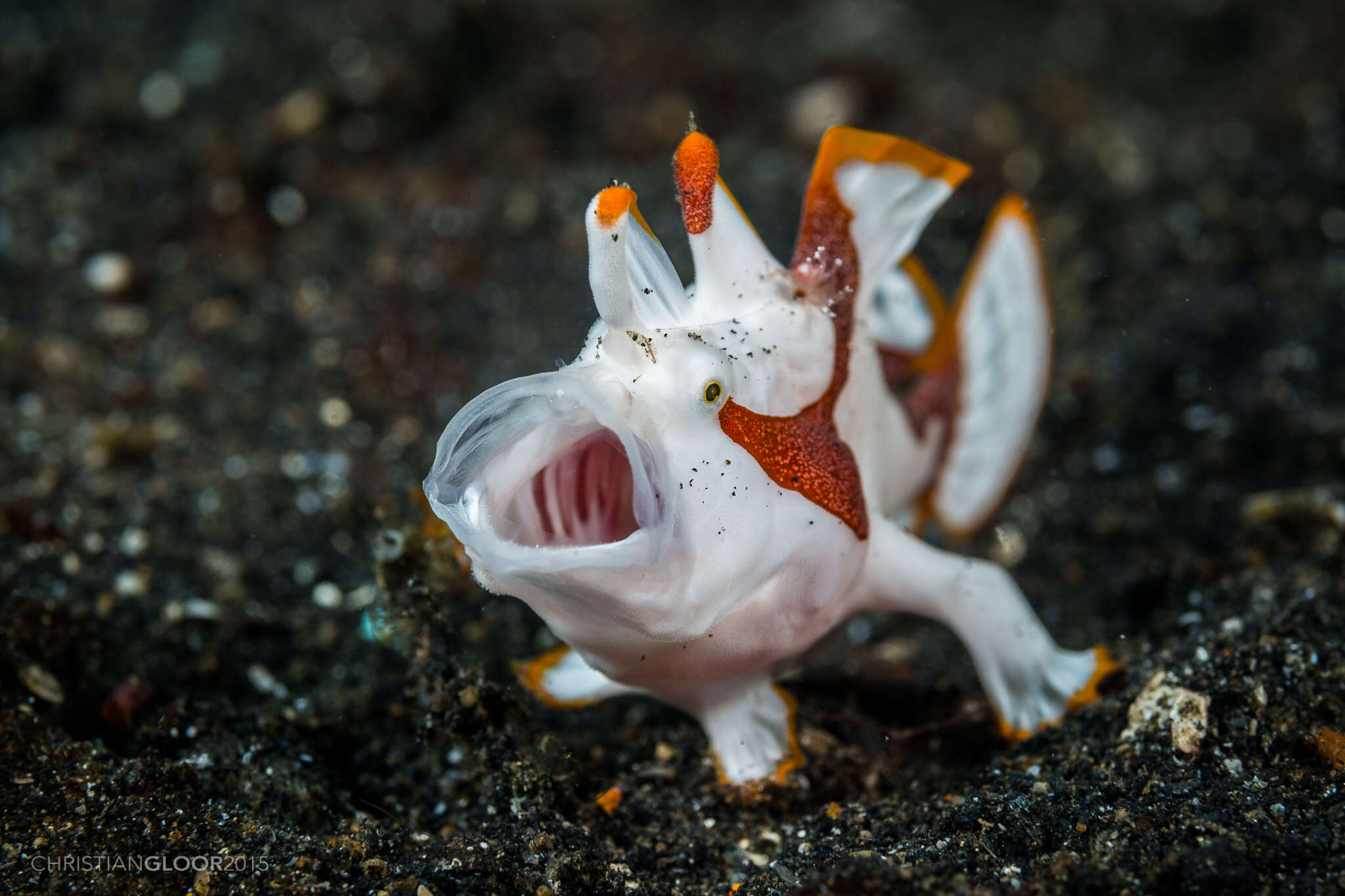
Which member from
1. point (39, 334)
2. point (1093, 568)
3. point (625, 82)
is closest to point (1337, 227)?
point (1093, 568)

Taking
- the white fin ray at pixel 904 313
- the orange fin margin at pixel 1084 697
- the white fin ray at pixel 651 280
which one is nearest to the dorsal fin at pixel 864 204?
the white fin ray at pixel 651 280

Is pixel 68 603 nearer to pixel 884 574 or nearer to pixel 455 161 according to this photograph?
pixel 884 574

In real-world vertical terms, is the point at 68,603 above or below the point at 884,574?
below

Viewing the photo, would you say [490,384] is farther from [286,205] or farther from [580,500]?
[580,500]

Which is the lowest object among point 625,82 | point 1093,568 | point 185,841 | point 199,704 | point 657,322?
point 1093,568

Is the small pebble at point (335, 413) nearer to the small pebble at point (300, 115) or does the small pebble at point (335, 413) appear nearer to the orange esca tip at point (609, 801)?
the small pebble at point (300, 115)

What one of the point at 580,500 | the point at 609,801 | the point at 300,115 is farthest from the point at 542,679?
the point at 300,115
